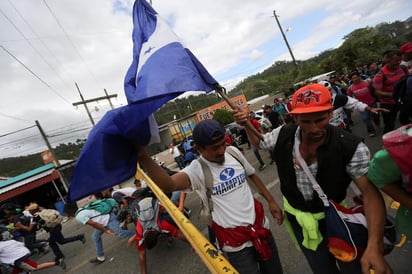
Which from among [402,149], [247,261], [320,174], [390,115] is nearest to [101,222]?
[247,261]

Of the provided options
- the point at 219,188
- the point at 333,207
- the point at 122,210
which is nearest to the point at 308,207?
the point at 333,207

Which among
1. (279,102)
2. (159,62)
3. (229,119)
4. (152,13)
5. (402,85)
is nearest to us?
(159,62)

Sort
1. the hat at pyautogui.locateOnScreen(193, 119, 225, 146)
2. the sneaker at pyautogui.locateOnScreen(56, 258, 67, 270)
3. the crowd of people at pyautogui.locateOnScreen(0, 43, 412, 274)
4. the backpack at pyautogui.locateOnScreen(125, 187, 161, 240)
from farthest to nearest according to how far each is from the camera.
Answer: the sneaker at pyautogui.locateOnScreen(56, 258, 67, 270) < the backpack at pyautogui.locateOnScreen(125, 187, 161, 240) < the hat at pyautogui.locateOnScreen(193, 119, 225, 146) < the crowd of people at pyautogui.locateOnScreen(0, 43, 412, 274)

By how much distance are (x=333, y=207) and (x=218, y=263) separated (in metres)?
0.78

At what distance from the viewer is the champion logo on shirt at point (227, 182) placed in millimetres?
1830

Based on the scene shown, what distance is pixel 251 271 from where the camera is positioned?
1.83 m

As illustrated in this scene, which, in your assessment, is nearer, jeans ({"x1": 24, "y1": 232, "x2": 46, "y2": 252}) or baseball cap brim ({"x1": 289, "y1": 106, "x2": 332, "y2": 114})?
baseball cap brim ({"x1": 289, "y1": 106, "x2": 332, "y2": 114})

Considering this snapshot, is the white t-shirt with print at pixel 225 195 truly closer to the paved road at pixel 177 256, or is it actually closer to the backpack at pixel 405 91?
the paved road at pixel 177 256

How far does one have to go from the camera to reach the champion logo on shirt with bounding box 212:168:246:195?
1.83 metres

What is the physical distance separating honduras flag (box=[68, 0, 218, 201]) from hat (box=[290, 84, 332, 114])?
2.02 feet

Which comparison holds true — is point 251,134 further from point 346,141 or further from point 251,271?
point 251,271

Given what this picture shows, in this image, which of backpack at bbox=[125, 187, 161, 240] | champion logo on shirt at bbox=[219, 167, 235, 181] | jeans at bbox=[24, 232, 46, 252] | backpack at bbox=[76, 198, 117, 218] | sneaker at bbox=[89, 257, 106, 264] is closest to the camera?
champion logo on shirt at bbox=[219, 167, 235, 181]

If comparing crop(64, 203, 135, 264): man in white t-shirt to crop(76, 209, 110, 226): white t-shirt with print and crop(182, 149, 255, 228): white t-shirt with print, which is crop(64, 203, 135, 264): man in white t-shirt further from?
crop(182, 149, 255, 228): white t-shirt with print

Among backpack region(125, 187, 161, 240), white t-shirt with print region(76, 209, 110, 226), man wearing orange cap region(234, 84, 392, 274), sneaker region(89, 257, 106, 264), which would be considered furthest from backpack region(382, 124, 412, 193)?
sneaker region(89, 257, 106, 264)
